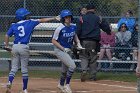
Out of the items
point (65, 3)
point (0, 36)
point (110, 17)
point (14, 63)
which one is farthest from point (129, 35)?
point (14, 63)

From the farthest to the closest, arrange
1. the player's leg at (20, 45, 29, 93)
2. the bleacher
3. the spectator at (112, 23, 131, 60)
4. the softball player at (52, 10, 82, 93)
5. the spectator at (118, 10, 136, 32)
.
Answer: the bleacher
the spectator at (118, 10, 136, 32)
the spectator at (112, 23, 131, 60)
the softball player at (52, 10, 82, 93)
the player's leg at (20, 45, 29, 93)

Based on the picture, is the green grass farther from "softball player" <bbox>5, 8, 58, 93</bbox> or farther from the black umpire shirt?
"softball player" <bbox>5, 8, 58, 93</bbox>

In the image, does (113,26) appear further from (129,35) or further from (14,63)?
(14,63)

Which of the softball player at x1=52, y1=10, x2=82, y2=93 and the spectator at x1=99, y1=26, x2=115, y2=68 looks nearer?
the softball player at x1=52, y1=10, x2=82, y2=93

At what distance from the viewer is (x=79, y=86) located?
13.1m

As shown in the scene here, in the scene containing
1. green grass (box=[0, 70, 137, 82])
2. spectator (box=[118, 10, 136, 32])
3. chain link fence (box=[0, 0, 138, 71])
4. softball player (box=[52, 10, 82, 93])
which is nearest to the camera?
softball player (box=[52, 10, 82, 93])

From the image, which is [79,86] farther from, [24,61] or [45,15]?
[45,15]

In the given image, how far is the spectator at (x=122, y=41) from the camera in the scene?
16078 mm

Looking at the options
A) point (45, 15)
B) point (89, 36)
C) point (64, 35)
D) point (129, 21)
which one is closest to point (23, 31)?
point (64, 35)

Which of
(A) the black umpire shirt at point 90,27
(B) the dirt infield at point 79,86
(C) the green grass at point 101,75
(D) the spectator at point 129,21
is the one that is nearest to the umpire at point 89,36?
(A) the black umpire shirt at point 90,27

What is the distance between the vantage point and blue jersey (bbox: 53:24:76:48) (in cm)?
1161

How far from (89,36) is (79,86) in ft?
5.37

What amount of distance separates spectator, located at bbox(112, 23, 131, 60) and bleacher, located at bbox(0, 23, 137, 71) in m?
0.25

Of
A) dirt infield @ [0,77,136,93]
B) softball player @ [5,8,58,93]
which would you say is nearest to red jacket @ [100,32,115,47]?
dirt infield @ [0,77,136,93]
